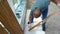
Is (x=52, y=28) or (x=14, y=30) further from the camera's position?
(x=52, y=28)

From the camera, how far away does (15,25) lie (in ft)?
2.27

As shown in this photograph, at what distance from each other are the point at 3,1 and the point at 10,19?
11 cm

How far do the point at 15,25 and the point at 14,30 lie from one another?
1.7 inches

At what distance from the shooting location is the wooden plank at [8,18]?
58 centimetres

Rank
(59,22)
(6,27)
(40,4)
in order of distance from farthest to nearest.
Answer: (59,22) → (40,4) → (6,27)

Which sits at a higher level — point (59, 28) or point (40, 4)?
point (40, 4)

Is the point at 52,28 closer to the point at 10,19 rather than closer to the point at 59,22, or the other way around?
the point at 59,22

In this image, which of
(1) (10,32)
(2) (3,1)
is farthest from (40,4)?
(2) (3,1)

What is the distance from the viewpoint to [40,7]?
3.94 feet

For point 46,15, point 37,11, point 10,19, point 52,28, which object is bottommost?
point 52,28

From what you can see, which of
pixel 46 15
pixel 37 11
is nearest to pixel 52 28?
pixel 46 15

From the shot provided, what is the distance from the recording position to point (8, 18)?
631mm

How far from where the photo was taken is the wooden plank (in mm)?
580

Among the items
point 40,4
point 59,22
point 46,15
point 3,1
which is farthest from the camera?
point 59,22
